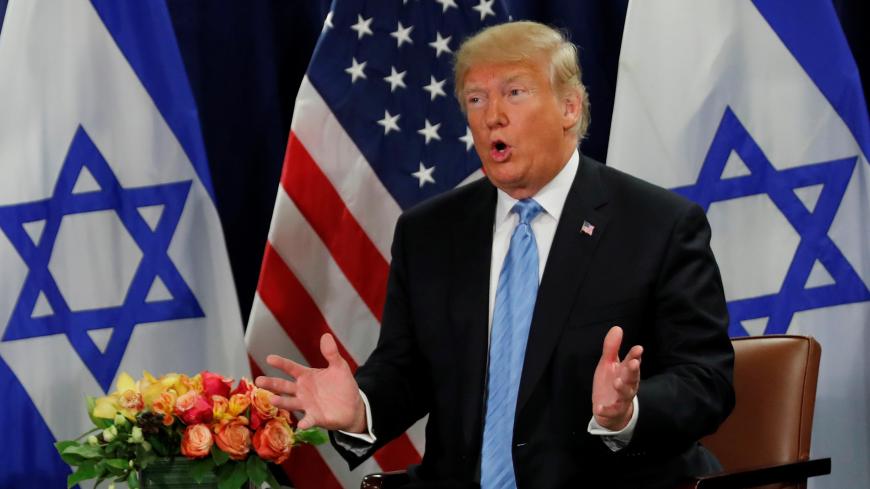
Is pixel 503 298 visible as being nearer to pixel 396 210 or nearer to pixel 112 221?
pixel 396 210

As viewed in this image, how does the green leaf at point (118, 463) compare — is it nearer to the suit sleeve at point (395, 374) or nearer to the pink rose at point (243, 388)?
the pink rose at point (243, 388)

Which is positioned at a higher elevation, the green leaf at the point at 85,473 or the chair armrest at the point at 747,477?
the green leaf at the point at 85,473

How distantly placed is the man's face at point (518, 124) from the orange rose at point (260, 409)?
2.46 ft

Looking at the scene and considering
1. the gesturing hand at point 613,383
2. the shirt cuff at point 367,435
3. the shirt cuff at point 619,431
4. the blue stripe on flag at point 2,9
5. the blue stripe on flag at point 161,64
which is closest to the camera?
the gesturing hand at point 613,383

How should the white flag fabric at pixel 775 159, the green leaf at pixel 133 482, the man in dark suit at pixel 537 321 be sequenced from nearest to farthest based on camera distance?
the man in dark suit at pixel 537 321 < the green leaf at pixel 133 482 < the white flag fabric at pixel 775 159

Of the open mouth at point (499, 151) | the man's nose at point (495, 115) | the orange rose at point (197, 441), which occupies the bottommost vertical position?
the orange rose at point (197, 441)

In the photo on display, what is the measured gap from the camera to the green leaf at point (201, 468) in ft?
8.80

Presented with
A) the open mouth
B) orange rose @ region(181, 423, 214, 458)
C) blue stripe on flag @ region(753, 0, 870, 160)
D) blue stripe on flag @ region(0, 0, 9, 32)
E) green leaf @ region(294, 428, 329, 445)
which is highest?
blue stripe on flag @ region(0, 0, 9, 32)

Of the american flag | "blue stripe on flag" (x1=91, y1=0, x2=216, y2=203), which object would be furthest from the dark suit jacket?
"blue stripe on flag" (x1=91, y1=0, x2=216, y2=203)

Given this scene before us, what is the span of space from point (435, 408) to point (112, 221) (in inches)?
56.5

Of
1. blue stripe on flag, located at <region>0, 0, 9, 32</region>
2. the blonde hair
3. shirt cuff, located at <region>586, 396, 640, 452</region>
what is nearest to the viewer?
shirt cuff, located at <region>586, 396, 640, 452</region>

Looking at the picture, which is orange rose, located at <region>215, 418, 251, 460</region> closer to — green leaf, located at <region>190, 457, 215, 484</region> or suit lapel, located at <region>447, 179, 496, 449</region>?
green leaf, located at <region>190, 457, 215, 484</region>

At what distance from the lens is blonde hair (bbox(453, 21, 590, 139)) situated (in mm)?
2559

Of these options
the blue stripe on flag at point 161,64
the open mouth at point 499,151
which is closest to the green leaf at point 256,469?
the open mouth at point 499,151
